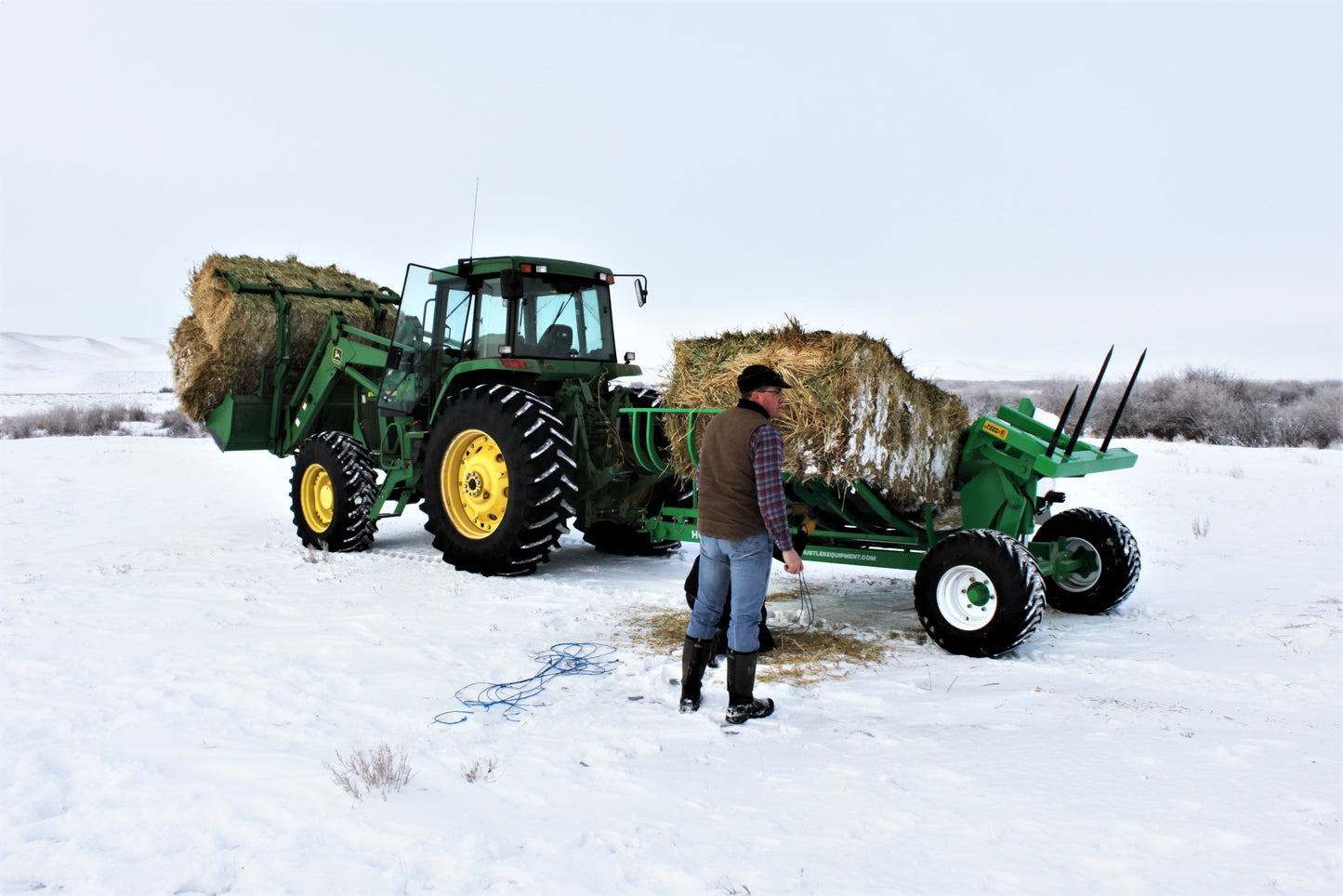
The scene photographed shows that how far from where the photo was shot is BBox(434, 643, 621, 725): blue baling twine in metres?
4.30

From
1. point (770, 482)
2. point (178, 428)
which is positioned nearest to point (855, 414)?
point (770, 482)

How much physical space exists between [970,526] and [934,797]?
9.85 ft

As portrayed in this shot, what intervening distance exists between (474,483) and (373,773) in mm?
4777

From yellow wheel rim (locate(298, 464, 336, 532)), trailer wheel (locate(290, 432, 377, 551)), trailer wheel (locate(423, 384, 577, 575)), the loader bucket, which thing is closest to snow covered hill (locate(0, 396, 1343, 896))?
trailer wheel (locate(423, 384, 577, 575))

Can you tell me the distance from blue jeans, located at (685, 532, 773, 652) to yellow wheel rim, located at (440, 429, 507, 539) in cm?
361

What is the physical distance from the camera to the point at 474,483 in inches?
316

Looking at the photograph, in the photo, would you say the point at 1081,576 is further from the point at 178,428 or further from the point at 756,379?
the point at 178,428

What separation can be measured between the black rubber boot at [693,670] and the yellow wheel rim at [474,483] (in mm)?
3622

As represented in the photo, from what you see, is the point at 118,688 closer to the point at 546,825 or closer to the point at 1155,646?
the point at 546,825

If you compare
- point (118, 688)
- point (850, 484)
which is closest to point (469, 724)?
point (118, 688)

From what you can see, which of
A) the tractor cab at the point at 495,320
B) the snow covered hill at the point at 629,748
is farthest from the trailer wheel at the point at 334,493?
the snow covered hill at the point at 629,748

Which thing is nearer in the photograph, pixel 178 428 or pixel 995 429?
pixel 995 429

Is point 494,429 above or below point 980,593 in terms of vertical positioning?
above

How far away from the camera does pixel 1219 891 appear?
8.75 ft
